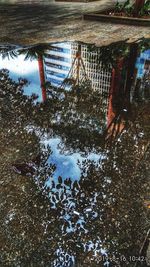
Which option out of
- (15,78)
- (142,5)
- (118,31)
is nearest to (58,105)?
(15,78)

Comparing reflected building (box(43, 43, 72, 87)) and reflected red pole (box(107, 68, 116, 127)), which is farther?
reflected building (box(43, 43, 72, 87))

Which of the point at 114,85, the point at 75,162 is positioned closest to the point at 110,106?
the point at 114,85

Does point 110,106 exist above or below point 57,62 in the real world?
below

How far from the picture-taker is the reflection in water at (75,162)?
7.50 ft

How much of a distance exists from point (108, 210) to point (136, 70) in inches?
160

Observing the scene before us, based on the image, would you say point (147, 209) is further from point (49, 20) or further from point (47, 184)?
point (49, 20)

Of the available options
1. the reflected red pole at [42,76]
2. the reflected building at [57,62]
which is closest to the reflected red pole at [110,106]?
the reflected building at [57,62]

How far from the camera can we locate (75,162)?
338 centimetres

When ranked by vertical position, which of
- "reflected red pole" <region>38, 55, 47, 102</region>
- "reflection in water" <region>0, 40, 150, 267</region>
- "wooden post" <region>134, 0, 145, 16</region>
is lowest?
"reflection in water" <region>0, 40, 150, 267</region>

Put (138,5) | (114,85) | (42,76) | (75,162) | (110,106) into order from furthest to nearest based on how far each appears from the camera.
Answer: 1. (138,5)
2. (42,76)
3. (114,85)
4. (110,106)
5. (75,162)

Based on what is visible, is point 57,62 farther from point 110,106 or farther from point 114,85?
point 110,106

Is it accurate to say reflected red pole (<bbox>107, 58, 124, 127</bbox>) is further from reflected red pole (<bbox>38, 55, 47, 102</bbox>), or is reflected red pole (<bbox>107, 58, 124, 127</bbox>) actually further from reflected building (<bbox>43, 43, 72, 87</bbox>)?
reflected red pole (<bbox>38, 55, 47, 102</bbox>)

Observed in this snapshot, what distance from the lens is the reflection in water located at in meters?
2.29

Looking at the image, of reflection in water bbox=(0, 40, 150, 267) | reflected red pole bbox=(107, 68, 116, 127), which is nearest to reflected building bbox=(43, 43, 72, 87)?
reflection in water bbox=(0, 40, 150, 267)
